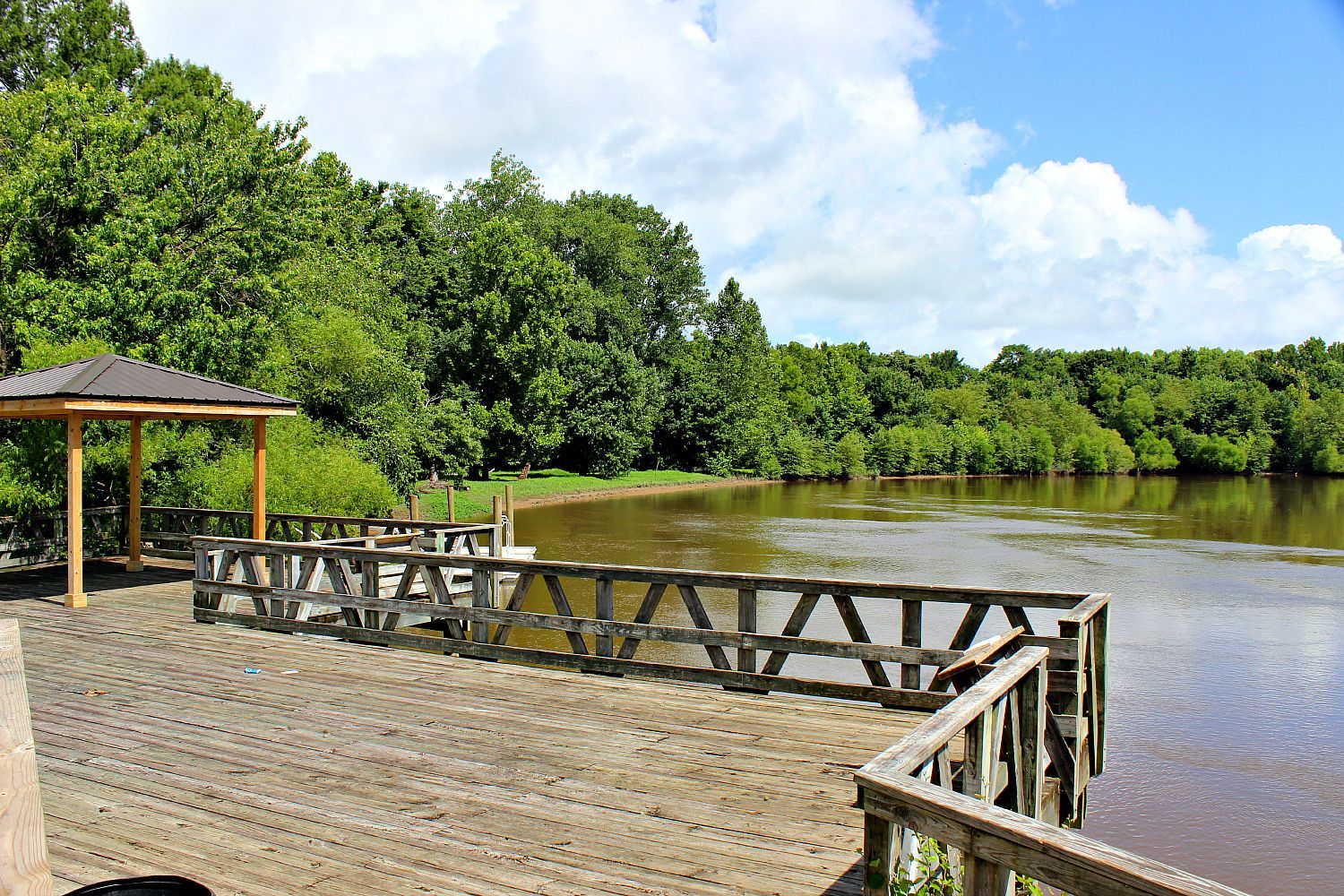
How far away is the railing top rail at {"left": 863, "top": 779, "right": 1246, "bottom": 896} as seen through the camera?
7.93 ft

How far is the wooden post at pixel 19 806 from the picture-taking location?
2.15 m

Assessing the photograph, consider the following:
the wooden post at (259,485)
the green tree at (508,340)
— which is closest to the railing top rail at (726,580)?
the wooden post at (259,485)

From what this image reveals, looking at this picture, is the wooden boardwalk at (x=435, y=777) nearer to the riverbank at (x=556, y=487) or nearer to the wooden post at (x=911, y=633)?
the wooden post at (x=911, y=633)

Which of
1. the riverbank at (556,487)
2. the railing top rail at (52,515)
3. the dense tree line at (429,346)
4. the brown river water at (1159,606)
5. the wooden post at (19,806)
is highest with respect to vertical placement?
the dense tree line at (429,346)

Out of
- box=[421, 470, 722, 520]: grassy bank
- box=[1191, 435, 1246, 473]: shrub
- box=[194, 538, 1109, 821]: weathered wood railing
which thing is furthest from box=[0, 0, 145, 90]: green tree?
box=[1191, 435, 1246, 473]: shrub

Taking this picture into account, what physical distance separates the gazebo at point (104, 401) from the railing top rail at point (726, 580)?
2.45m

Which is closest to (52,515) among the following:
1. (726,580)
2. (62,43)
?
(726,580)

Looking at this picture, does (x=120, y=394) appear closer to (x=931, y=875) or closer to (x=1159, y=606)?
(x=931, y=875)

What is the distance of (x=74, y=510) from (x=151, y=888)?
10798 millimetres

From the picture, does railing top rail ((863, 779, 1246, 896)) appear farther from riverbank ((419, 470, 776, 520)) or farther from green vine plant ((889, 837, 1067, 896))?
riverbank ((419, 470, 776, 520))

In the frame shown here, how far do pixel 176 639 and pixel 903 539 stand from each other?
27.7 m

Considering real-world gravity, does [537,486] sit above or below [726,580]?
below

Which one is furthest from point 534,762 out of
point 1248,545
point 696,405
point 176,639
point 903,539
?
point 696,405

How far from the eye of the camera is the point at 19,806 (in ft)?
8.16
